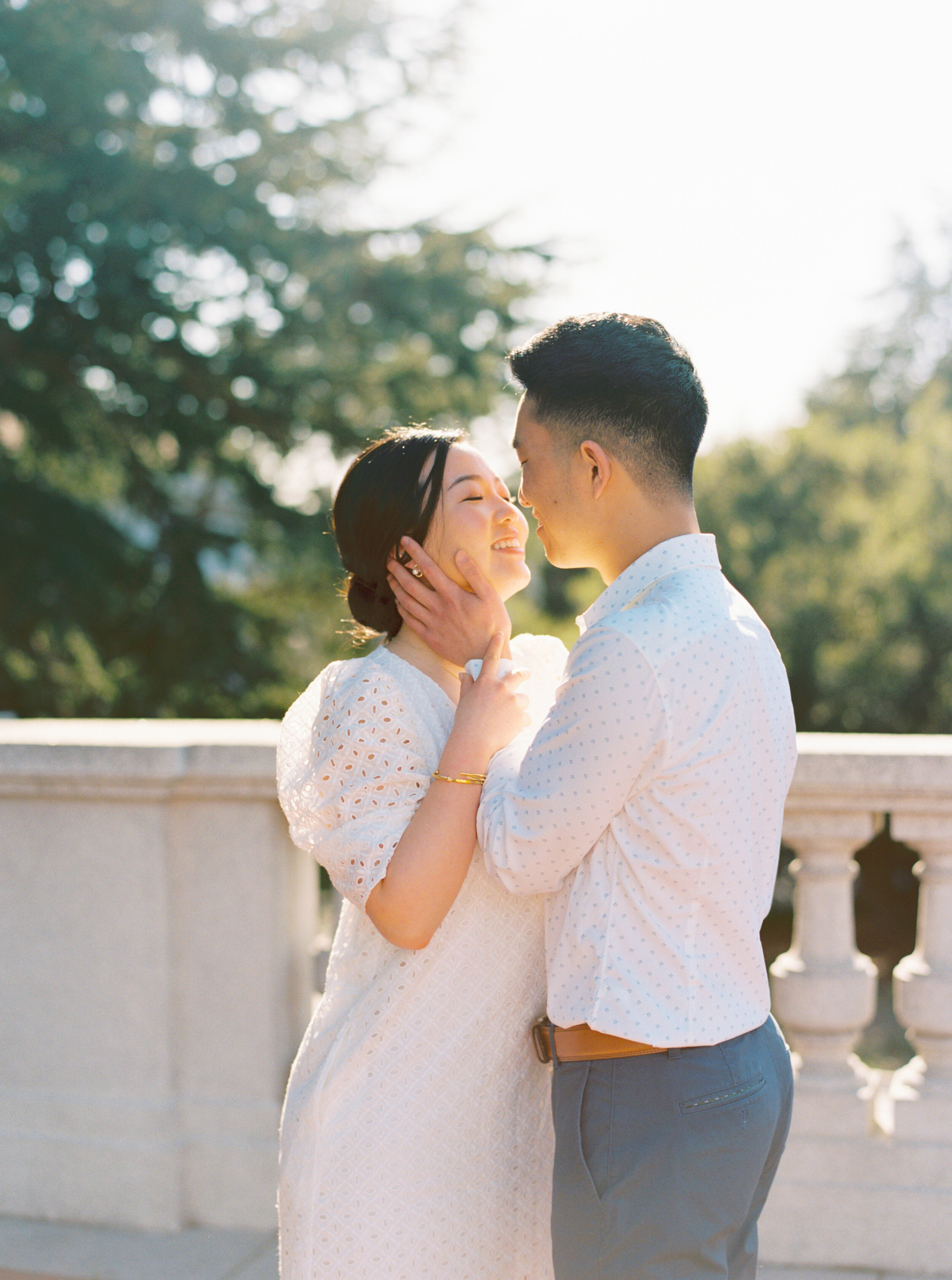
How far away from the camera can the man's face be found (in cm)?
179

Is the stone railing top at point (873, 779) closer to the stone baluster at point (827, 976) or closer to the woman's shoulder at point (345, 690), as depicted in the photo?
the stone baluster at point (827, 976)

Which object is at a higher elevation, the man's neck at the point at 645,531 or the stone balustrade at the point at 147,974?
the man's neck at the point at 645,531

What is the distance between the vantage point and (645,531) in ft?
5.84

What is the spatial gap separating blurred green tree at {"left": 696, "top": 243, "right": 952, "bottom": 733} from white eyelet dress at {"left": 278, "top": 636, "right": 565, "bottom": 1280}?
10786mm

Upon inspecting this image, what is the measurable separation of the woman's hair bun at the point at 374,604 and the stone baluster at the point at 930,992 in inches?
60.3

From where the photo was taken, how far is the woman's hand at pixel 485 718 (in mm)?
1804

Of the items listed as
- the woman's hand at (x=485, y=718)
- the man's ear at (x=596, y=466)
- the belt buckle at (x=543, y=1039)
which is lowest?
the belt buckle at (x=543, y=1039)

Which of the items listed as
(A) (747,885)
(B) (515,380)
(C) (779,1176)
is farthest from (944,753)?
(B) (515,380)

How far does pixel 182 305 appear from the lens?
10562mm

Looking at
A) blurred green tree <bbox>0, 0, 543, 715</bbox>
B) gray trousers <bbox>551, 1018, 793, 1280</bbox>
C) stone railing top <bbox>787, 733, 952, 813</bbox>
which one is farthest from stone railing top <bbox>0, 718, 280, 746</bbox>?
blurred green tree <bbox>0, 0, 543, 715</bbox>

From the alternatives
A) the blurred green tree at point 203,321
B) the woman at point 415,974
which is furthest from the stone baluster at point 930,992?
the blurred green tree at point 203,321

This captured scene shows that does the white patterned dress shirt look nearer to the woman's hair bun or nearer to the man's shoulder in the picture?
the man's shoulder

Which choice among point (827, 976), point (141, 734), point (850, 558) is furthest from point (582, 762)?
point (850, 558)

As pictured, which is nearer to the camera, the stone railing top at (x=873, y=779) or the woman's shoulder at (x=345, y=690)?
the woman's shoulder at (x=345, y=690)
